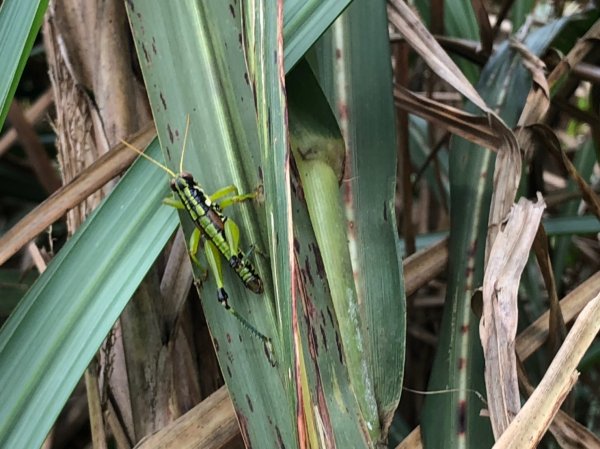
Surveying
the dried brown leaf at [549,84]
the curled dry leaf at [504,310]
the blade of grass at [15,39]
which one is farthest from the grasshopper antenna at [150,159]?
the dried brown leaf at [549,84]

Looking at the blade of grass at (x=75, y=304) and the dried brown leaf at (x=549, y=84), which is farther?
the dried brown leaf at (x=549, y=84)

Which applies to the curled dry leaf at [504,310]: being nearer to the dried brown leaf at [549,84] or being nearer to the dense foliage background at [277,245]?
the dense foliage background at [277,245]

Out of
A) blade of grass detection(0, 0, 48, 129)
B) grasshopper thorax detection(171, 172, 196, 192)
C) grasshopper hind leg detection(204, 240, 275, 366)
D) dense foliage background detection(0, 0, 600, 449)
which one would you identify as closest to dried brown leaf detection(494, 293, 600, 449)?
dense foliage background detection(0, 0, 600, 449)

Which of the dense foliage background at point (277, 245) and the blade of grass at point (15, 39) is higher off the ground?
the blade of grass at point (15, 39)

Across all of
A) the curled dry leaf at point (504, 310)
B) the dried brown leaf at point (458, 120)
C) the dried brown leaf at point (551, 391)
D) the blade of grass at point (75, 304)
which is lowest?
the dried brown leaf at point (551, 391)

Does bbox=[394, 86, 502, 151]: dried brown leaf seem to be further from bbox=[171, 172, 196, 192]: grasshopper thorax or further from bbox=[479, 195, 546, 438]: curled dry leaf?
bbox=[171, 172, 196, 192]: grasshopper thorax

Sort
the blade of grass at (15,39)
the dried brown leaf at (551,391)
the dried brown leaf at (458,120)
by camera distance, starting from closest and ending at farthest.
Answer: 1. the dried brown leaf at (551,391)
2. the blade of grass at (15,39)
3. the dried brown leaf at (458,120)

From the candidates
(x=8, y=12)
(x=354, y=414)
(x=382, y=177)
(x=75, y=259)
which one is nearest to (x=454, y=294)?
(x=382, y=177)

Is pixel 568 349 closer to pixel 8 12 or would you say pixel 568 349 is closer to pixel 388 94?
pixel 388 94
